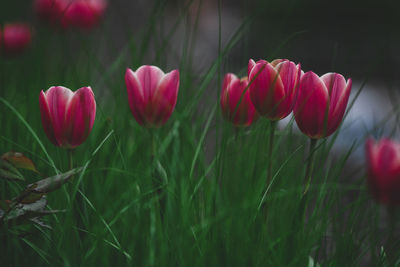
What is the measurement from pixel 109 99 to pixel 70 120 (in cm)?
72

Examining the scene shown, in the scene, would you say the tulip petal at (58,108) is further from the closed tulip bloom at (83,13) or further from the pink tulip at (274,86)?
the closed tulip bloom at (83,13)

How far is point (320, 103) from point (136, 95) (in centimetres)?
27

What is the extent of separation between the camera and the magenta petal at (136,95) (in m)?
0.78

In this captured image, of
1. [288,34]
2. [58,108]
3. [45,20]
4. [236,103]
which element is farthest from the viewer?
[288,34]

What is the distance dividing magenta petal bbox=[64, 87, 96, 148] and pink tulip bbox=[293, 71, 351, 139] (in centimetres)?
30

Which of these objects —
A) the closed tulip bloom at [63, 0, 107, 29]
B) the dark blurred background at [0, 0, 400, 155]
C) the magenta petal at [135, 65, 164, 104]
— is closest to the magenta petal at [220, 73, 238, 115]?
the magenta petal at [135, 65, 164, 104]

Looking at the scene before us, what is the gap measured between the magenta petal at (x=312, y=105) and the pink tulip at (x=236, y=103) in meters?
0.12

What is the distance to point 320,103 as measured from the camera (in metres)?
0.75

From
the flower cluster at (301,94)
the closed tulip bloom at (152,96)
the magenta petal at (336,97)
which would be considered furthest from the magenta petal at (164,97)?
the magenta petal at (336,97)

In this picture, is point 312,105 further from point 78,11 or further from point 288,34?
point 288,34

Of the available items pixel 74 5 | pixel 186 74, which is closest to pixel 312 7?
pixel 74 5

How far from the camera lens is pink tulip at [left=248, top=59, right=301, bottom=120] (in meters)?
0.76

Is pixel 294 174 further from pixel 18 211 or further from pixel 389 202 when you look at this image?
pixel 18 211

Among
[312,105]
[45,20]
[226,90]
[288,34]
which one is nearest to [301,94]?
[312,105]
